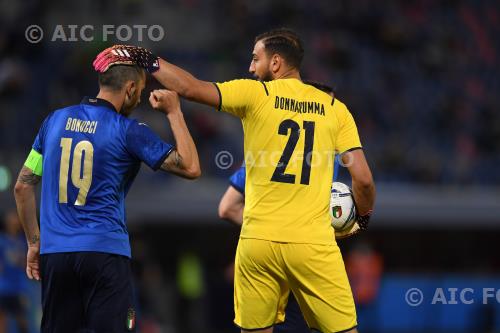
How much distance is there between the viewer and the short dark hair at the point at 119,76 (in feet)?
18.4

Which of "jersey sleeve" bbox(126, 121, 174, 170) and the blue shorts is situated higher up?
"jersey sleeve" bbox(126, 121, 174, 170)

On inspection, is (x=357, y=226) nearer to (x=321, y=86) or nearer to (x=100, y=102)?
(x=321, y=86)

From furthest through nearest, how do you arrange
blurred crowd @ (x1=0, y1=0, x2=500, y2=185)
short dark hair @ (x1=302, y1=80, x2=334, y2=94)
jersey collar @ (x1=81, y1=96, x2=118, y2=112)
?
1. blurred crowd @ (x1=0, y1=0, x2=500, y2=185)
2. short dark hair @ (x1=302, y1=80, x2=334, y2=94)
3. jersey collar @ (x1=81, y1=96, x2=118, y2=112)

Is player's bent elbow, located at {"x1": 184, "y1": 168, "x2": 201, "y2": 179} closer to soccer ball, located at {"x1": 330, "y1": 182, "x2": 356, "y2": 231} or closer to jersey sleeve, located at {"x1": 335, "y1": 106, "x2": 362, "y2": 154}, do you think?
jersey sleeve, located at {"x1": 335, "y1": 106, "x2": 362, "y2": 154}

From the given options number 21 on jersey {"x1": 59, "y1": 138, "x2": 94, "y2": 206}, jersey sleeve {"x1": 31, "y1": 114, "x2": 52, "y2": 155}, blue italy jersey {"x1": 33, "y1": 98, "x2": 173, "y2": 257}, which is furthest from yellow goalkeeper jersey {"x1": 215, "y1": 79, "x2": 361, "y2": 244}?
jersey sleeve {"x1": 31, "y1": 114, "x2": 52, "y2": 155}

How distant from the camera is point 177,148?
550cm

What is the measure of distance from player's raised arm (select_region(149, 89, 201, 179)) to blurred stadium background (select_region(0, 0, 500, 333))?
840 centimetres

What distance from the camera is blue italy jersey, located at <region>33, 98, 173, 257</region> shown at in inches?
215

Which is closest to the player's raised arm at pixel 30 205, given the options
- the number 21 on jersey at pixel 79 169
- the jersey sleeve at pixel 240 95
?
the number 21 on jersey at pixel 79 169

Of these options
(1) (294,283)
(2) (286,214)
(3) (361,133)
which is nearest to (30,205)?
(2) (286,214)

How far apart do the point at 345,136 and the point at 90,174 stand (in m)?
1.62

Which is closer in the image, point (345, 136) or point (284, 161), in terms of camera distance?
point (284, 161)

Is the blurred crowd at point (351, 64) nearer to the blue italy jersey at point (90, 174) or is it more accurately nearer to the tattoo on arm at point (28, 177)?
the tattoo on arm at point (28, 177)

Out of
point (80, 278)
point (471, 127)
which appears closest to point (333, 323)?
point (80, 278)
